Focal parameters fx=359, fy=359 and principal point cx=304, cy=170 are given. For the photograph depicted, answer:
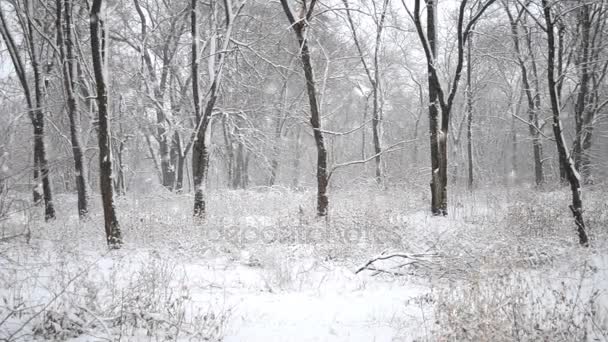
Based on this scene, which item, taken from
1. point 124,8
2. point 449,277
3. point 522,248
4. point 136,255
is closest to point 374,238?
point 449,277

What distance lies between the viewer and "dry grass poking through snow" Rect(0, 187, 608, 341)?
12.4 ft

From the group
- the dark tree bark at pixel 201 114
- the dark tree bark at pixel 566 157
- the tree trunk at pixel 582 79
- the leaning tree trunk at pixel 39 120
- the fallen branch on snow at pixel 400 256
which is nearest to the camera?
the fallen branch on snow at pixel 400 256

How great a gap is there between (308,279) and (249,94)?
10.3 meters

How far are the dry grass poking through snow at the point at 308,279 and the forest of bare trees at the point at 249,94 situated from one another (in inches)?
16.6

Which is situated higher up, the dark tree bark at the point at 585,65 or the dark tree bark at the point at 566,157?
the dark tree bark at the point at 585,65

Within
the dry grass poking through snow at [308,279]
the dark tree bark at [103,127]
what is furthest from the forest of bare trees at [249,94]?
the dry grass poking through snow at [308,279]

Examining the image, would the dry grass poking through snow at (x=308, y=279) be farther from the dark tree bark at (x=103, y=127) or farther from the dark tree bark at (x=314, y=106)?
the dark tree bark at (x=314, y=106)

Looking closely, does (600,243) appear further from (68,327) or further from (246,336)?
(68,327)

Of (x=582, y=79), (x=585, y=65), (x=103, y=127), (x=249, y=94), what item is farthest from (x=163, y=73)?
(x=582, y=79)

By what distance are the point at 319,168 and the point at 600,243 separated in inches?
235

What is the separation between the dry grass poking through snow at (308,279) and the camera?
377cm

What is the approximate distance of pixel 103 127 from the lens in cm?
664

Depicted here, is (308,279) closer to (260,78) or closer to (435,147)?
(435,147)

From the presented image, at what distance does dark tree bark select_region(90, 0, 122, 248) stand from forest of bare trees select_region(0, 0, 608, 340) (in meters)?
0.02
